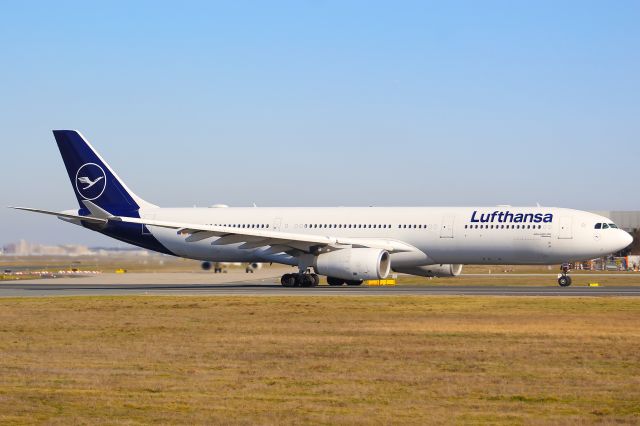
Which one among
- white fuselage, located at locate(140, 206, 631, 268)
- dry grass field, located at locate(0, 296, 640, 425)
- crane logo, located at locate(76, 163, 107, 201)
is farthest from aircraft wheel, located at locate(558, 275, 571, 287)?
crane logo, located at locate(76, 163, 107, 201)

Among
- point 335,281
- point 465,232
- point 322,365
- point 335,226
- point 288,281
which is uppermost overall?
point 335,226

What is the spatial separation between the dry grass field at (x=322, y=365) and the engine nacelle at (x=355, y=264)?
13830 mm

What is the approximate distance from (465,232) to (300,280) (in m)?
8.68

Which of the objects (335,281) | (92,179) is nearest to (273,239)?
(335,281)

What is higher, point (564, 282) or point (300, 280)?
point (564, 282)

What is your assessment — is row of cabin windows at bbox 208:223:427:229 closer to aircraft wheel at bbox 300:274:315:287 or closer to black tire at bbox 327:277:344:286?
black tire at bbox 327:277:344:286

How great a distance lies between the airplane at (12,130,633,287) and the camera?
4791 cm

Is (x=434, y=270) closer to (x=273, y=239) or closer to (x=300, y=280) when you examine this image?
(x=300, y=280)

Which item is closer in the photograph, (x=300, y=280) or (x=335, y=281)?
(x=300, y=280)

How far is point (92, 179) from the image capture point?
55594 mm

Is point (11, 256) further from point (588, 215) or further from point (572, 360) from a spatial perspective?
point (572, 360)

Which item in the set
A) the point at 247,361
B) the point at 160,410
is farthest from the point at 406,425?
the point at 247,361

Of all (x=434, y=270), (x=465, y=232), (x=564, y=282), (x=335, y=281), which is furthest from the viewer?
(x=434, y=270)

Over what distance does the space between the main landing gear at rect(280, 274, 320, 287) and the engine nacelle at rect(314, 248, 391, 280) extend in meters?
1.55
